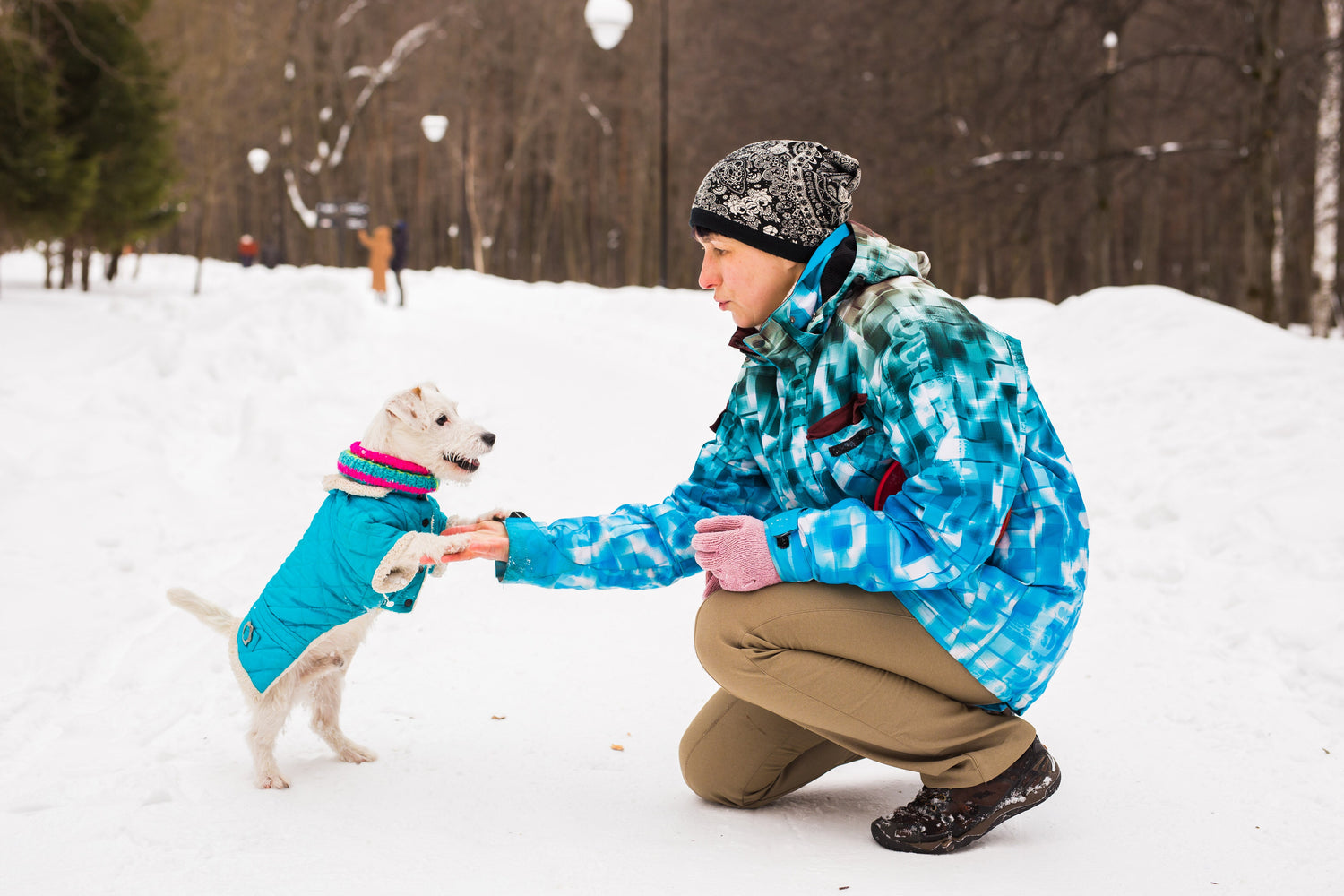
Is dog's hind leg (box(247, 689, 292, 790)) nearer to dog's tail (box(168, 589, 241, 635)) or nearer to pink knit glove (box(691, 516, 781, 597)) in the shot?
dog's tail (box(168, 589, 241, 635))

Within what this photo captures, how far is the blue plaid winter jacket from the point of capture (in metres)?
2.49

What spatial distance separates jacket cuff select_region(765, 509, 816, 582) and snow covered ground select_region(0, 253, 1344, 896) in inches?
28.8

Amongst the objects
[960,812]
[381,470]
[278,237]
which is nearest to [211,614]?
[381,470]

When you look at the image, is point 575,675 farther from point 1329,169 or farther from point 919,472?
point 1329,169

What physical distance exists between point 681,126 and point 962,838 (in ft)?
106

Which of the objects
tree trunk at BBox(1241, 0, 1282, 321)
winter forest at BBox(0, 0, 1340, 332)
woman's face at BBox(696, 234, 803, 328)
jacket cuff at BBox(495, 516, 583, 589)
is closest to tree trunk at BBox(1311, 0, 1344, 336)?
winter forest at BBox(0, 0, 1340, 332)

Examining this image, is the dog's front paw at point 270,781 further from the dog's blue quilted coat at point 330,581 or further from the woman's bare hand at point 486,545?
the woman's bare hand at point 486,545

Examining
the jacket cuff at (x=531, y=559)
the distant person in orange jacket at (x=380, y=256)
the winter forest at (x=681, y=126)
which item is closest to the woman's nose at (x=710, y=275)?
the jacket cuff at (x=531, y=559)

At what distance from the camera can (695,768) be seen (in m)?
3.11

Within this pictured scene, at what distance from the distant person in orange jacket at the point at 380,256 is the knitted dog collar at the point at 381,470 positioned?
58.3ft

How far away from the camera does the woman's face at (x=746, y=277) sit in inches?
114

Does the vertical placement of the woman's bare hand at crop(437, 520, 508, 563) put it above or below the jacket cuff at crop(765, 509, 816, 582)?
below

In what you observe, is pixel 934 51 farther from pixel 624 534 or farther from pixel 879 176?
pixel 624 534

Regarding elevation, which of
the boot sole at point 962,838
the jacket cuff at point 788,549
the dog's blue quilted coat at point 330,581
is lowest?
the boot sole at point 962,838
